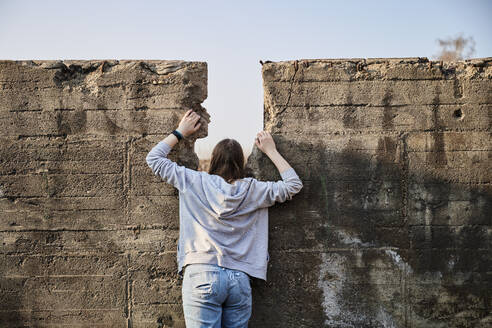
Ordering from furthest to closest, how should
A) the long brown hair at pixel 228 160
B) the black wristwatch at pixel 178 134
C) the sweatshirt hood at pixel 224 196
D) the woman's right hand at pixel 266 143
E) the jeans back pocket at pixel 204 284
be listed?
the woman's right hand at pixel 266 143
the black wristwatch at pixel 178 134
the long brown hair at pixel 228 160
the sweatshirt hood at pixel 224 196
the jeans back pocket at pixel 204 284

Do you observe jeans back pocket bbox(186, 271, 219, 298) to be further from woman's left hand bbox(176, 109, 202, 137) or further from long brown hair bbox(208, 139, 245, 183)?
woman's left hand bbox(176, 109, 202, 137)

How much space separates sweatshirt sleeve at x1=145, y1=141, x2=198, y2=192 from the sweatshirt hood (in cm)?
16

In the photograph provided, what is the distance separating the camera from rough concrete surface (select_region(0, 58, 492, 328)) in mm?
3545

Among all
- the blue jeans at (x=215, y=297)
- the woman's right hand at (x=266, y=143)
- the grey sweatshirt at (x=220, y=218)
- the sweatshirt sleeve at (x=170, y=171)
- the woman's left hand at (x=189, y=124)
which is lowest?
the blue jeans at (x=215, y=297)

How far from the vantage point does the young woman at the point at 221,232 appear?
8.91 feet

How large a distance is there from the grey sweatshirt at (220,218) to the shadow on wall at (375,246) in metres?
0.50

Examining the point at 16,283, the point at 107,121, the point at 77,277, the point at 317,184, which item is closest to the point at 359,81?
the point at 317,184

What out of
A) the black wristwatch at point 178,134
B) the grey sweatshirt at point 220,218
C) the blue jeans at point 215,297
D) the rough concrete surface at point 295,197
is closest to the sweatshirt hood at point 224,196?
the grey sweatshirt at point 220,218

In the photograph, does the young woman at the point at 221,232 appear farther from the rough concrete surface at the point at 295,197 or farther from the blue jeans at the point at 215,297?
the rough concrete surface at the point at 295,197

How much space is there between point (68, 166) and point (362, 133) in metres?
2.49

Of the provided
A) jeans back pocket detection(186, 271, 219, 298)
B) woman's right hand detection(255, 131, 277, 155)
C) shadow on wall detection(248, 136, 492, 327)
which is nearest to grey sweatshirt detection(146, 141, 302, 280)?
jeans back pocket detection(186, 271, 219, 298)

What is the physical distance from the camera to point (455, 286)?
3543 millimetres

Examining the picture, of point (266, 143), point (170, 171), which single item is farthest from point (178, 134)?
point (266, 143)

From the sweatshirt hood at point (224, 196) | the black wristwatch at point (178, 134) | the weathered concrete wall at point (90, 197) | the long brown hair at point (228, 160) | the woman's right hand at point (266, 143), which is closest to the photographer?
the sweatshirt hood at point (224, 196)
